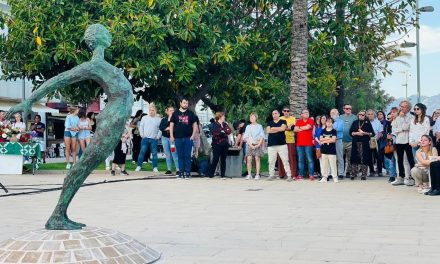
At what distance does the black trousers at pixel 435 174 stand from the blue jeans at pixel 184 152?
629 centimetres

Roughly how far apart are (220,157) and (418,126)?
18.0 ft

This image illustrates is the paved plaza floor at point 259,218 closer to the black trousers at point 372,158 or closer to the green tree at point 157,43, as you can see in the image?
the black trousers at point 372,158

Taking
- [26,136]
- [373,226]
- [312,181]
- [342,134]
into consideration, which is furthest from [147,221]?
[26,136]

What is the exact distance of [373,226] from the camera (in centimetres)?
806

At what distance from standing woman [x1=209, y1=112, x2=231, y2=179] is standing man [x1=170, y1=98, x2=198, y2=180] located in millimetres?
572

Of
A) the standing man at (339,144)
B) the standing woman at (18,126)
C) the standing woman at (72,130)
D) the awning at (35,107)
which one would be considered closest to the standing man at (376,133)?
the standing man at (339,144)

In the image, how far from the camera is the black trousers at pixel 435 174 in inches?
464

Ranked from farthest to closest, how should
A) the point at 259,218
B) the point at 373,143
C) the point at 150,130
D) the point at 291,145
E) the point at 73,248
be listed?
the point at 150,130 < the point at 373,143 < the point at 291,145 < the point at 259,218 < the point at 73,248

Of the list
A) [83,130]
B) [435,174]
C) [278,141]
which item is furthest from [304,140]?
[83,130]

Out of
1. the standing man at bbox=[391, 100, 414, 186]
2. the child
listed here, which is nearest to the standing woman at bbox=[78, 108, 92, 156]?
the child

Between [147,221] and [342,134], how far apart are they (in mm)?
8371

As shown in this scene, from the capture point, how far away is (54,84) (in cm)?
582

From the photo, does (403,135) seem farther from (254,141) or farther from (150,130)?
(150,130)

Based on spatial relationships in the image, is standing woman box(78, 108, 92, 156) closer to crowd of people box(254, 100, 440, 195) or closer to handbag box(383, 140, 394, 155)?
crowd of people box(254, 100, 440, 195)
